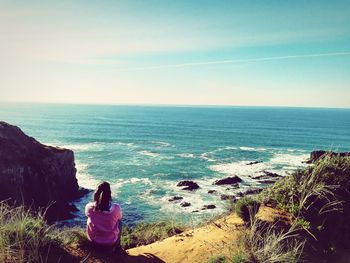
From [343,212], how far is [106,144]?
250 ft

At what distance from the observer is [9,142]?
35.9 meters

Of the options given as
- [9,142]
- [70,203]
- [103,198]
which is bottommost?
[70,203]

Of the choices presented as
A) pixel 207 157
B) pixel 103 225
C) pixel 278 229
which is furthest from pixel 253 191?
pixel 103 225

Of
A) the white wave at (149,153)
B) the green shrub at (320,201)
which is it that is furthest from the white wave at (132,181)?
the green shrub at (320,201)

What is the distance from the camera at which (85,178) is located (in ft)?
165

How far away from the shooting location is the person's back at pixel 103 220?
7.32 meters

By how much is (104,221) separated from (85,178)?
1761 inches

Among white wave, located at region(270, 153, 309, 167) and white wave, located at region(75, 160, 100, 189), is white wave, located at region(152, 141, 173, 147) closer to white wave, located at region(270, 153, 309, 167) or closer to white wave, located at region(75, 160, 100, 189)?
white wave, located at region(270, 153, 309, 167)

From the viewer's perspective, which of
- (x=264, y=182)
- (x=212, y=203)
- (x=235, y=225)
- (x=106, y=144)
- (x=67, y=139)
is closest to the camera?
(x=235, y=225)

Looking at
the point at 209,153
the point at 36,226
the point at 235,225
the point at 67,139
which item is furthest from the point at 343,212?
the point at 67,139

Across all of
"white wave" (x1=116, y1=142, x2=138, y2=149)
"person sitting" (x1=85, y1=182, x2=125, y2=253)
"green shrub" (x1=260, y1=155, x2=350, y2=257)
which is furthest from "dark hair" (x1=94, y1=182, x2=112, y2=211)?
"white wave" (x1=116, y1=142, x2=138, y2=149)

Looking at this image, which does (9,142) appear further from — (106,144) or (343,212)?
(106,144)

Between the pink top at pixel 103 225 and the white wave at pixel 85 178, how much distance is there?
38.5 metres

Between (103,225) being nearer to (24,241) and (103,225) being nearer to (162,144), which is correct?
(24,241)
